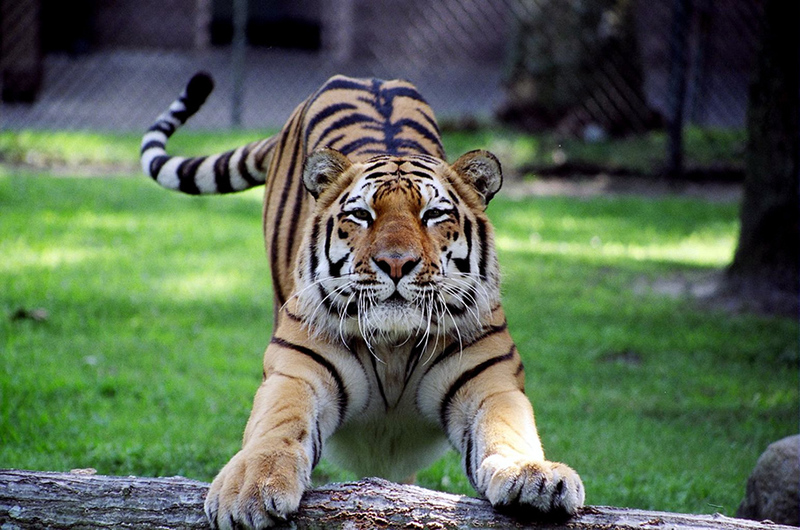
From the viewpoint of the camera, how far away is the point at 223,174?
4367 millimetres

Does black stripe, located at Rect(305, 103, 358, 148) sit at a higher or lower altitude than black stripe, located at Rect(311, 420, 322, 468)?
higher

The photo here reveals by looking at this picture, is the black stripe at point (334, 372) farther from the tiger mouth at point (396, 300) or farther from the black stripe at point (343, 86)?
the black stripe at point (343, 86)

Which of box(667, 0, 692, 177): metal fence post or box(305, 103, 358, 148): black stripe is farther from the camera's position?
box(667, 0, 692, 177): metal fence post

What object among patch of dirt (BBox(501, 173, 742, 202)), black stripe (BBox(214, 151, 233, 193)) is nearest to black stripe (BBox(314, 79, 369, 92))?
black stripe (BBox(214, 151, 233, 193))

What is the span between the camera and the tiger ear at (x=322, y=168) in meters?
3.05

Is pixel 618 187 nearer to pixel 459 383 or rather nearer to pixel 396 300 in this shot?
pixel 459 383

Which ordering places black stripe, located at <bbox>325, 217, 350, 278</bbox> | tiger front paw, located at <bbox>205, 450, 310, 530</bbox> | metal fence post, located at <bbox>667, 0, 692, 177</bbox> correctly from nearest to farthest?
1. tiger front paw, located at <bbox>205, 450, 310, 530</bbox>
2. black stripe, located at <bbox>325, 217, 350, 278</bbox>
3. metal fence post, located at <bbox>667, 0, 692, 177</bbox>

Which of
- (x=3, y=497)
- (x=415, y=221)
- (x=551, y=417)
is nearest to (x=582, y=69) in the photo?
(x=551, y=417)

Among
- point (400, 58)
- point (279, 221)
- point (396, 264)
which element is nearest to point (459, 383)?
point (396, 264)

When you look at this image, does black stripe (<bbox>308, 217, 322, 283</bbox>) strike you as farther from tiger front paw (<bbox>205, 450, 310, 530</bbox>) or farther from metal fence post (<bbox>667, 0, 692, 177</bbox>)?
metal fence post (<bbox>667, 0, 692, 177</bbox>)

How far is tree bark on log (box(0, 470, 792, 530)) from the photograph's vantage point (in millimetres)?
2299

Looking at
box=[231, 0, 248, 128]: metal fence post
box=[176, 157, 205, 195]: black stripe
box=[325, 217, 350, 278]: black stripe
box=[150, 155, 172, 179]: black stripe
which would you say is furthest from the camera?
box=[231, 0, 248, 128]: metal fence post


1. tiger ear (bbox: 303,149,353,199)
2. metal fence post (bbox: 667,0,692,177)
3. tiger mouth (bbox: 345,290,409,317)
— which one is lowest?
tiger mouth (bbox: 345,290,409,317)

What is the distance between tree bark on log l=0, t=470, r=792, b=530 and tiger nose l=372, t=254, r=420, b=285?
0.59m
